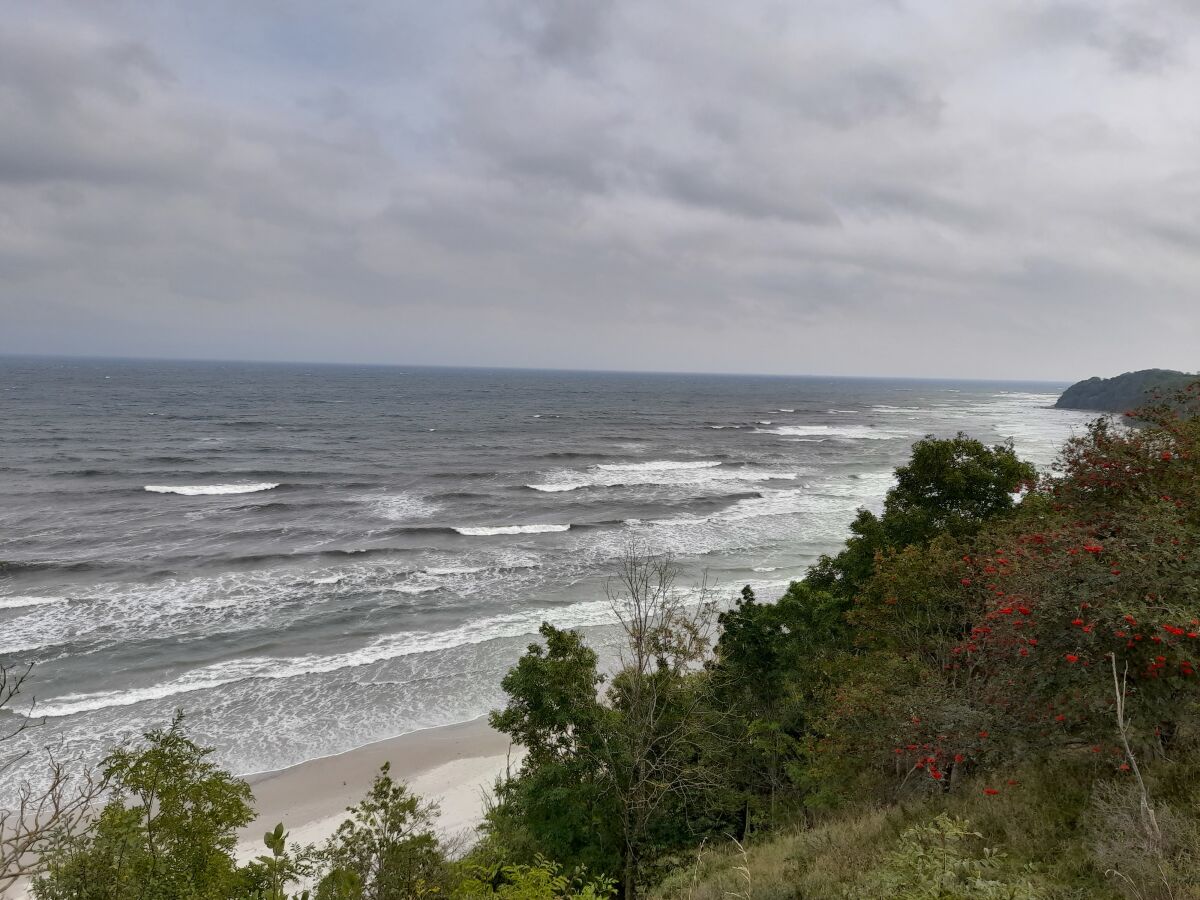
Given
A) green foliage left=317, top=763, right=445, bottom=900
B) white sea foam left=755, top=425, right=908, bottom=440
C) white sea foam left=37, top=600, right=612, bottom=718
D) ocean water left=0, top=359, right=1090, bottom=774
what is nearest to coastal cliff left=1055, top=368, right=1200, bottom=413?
white sea foam left=755, top=425, right=908, bottom=440

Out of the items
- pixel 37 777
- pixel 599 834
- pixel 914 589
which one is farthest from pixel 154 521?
pixel 914 589

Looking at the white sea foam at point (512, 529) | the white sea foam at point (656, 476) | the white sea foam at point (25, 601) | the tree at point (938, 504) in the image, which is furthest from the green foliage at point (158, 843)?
the white sea foam at point (656, 476)

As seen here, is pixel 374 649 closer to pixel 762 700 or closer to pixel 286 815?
pixel 286 815

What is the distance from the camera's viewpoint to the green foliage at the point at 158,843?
6859 millimetres

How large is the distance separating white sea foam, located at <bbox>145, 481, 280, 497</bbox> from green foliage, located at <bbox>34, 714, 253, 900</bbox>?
45.9m

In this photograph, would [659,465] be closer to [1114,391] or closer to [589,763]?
[589,763]

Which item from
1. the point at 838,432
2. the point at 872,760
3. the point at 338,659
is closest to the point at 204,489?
the point at 338,659

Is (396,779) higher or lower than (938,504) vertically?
lower

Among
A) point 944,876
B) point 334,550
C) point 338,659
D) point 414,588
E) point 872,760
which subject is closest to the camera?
point 944,876

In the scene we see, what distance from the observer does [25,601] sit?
28.2 meters

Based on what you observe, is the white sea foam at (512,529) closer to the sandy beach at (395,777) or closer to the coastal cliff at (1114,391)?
the sandy beach at (395,777)

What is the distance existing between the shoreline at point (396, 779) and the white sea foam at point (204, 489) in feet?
121

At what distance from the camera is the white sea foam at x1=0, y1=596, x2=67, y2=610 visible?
27.7 meters

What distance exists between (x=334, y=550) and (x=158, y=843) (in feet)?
96.9
